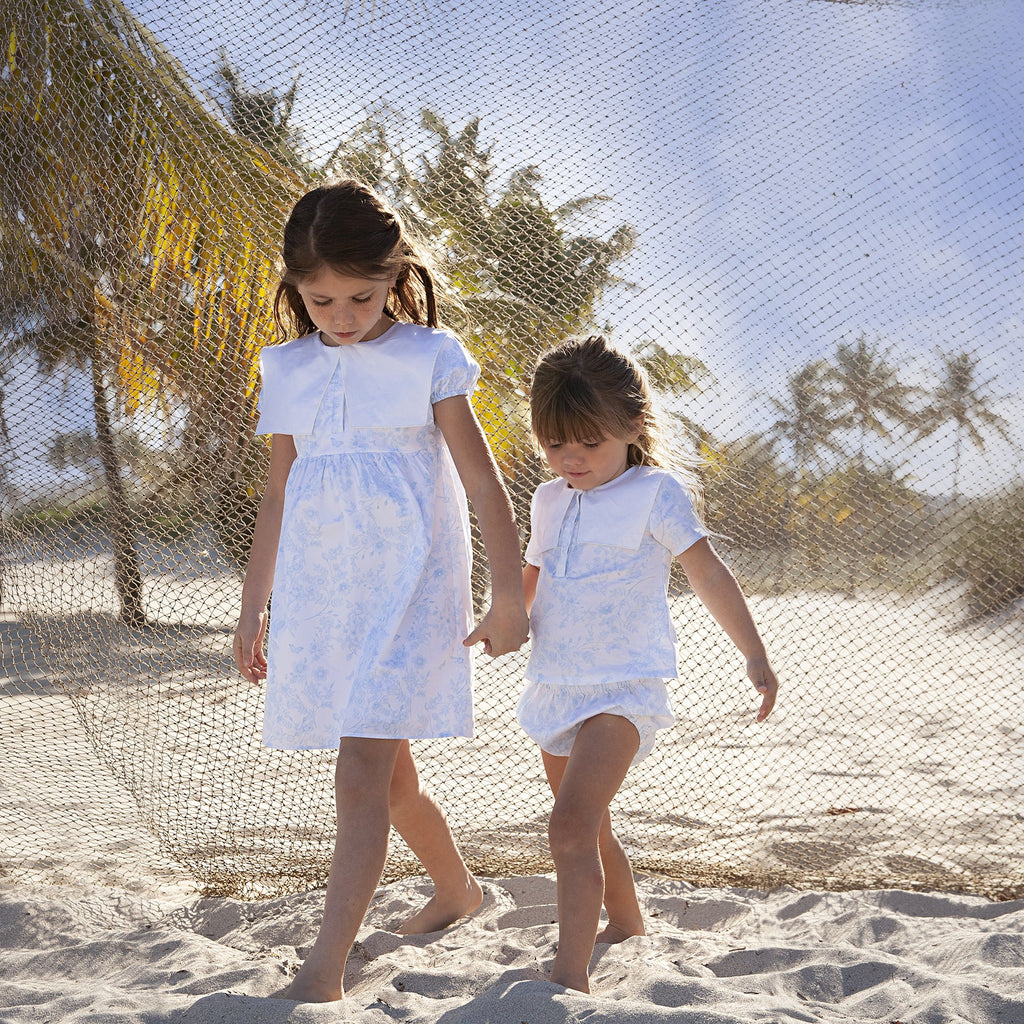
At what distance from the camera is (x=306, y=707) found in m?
2.17

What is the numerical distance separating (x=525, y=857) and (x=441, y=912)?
488mm

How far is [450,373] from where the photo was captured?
2.20 metres

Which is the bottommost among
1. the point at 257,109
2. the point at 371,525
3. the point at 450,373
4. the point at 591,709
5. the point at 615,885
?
the point at 615,885

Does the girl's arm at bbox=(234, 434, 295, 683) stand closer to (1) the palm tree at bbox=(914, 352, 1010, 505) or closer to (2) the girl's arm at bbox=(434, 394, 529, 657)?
(2) the girl's arm at bbox=(434, 394, 529, 657)

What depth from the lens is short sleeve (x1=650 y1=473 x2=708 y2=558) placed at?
86.1 inches

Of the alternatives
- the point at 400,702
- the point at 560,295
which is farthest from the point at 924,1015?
the point at 560,295

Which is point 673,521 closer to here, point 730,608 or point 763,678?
point 730,608

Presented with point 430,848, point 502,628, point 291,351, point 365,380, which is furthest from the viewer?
point 430,848

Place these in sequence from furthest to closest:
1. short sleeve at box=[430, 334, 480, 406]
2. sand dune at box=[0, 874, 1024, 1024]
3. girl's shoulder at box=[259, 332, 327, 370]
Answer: girl's shoulder at box=[259, 332, 327, 370] → short sleeve at box=[430, 334, 480, 406] → sand dune at box=[0, 874, 1024, 1024]

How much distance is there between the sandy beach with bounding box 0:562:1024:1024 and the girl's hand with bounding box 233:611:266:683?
1.96 feet

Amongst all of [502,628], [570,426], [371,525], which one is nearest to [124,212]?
[371,525]

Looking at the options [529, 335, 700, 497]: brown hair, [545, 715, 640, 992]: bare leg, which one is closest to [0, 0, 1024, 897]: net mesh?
[529, 335, 700, 497]: brown hair

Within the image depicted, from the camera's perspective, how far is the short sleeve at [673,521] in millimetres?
2188

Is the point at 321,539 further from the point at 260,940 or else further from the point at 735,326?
the point at 735,326
